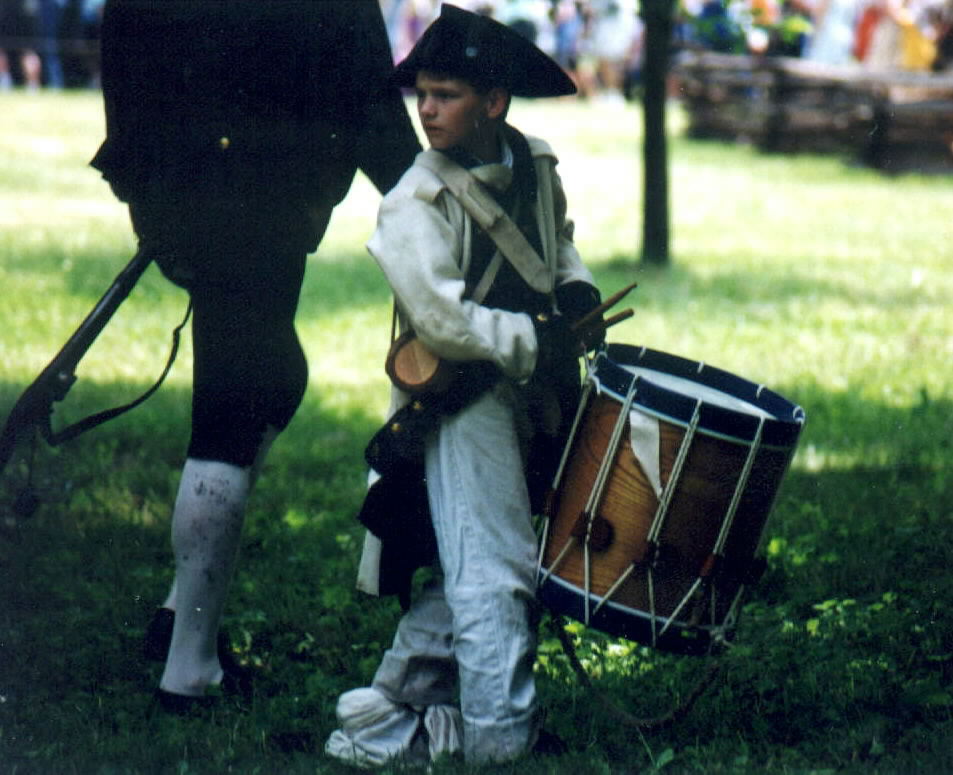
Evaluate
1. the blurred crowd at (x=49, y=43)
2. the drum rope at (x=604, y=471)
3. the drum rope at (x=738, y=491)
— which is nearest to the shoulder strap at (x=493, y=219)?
the drum rope at (x=604, y=471)

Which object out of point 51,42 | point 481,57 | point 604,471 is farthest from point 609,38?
point 604,471

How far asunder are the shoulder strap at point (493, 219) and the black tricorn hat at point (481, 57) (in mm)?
198

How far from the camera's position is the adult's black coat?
3.93 meters

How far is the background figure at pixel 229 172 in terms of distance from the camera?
394 centimetres

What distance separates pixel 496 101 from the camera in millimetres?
3578

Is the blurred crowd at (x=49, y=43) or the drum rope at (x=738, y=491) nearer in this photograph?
the drum rope at (x=738, y=491)

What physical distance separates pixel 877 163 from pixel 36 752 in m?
17.2

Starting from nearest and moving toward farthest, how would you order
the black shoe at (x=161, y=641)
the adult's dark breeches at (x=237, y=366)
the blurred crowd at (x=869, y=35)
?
1. the adult's dark breeches at (x=237, y=366)
2. the black shoe at (x=161, y=641)
3. the blurred crowd at (x=869, y=35)

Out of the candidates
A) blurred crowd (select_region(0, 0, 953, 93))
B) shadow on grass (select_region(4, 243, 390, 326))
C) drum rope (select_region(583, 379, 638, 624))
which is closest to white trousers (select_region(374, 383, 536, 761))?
drum rope (select_region(583, 379, 638, 624))

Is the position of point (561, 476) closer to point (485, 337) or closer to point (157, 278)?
point (485, 337)

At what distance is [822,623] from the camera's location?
4621 millimetres

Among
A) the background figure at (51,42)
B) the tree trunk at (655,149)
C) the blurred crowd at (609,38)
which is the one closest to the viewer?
the tree trunk at (655,149)

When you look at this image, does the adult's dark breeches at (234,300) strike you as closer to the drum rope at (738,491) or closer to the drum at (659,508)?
the drum at (659,508)

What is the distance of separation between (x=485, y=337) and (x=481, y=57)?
2.09 ft
